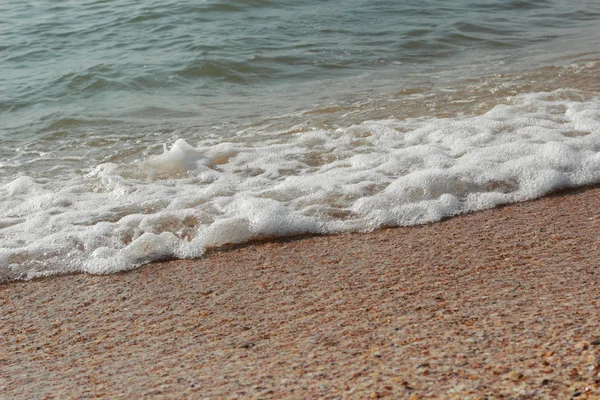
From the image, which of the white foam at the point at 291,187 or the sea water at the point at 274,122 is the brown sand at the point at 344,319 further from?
the sea water at the point at 274,122

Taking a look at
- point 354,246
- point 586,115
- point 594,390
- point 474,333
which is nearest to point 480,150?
point 586,115

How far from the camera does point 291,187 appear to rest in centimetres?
432

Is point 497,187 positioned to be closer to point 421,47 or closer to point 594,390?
point 594,390

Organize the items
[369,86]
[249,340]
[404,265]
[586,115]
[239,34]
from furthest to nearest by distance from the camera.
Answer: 1. [239,34]
2. [369,86]
3. [586,115]
4. [404,265]
5. [249,340]

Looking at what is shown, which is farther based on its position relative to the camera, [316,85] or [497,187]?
[316,85]

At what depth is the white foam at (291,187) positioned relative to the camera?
373cm

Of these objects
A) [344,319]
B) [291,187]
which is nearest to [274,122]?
[291,187]

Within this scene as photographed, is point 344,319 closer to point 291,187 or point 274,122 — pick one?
point 291,187

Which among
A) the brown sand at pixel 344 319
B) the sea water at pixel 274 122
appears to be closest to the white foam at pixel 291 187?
the sea water at pixel 274 122

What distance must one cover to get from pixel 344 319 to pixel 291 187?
1.79m

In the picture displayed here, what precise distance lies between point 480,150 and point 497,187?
0.59 metres

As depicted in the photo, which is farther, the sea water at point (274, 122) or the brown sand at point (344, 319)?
the sea water at point (274, 122)

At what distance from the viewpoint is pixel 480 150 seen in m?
4.61

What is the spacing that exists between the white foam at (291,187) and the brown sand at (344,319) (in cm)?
18
